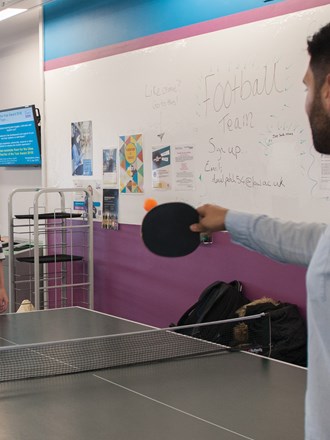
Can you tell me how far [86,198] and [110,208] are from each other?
0.30m

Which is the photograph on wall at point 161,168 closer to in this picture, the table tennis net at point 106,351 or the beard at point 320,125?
the table tennis net at point 106,351

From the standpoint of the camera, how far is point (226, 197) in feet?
14.2

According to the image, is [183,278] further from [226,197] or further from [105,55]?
[105,55]

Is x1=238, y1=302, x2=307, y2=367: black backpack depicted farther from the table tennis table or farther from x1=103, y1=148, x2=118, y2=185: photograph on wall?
x1=103, y1=148, x2=118, y2=185: photograph on wall

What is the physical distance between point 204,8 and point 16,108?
99.3 inches

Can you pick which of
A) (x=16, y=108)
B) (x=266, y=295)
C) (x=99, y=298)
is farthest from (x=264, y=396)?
(x=16, y=108)

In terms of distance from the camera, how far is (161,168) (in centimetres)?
482

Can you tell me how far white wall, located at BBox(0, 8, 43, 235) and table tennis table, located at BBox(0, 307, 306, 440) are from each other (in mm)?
4196

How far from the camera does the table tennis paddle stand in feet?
5.26

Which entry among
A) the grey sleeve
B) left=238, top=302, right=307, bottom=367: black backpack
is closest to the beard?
the grey sleeve

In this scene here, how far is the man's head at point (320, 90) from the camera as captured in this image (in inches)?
44.6

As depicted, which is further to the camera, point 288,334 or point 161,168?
point 161,168

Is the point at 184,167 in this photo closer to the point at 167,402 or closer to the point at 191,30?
the point at 191,30

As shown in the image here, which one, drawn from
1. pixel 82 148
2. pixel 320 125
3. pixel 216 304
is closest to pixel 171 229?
pixel 320 125
